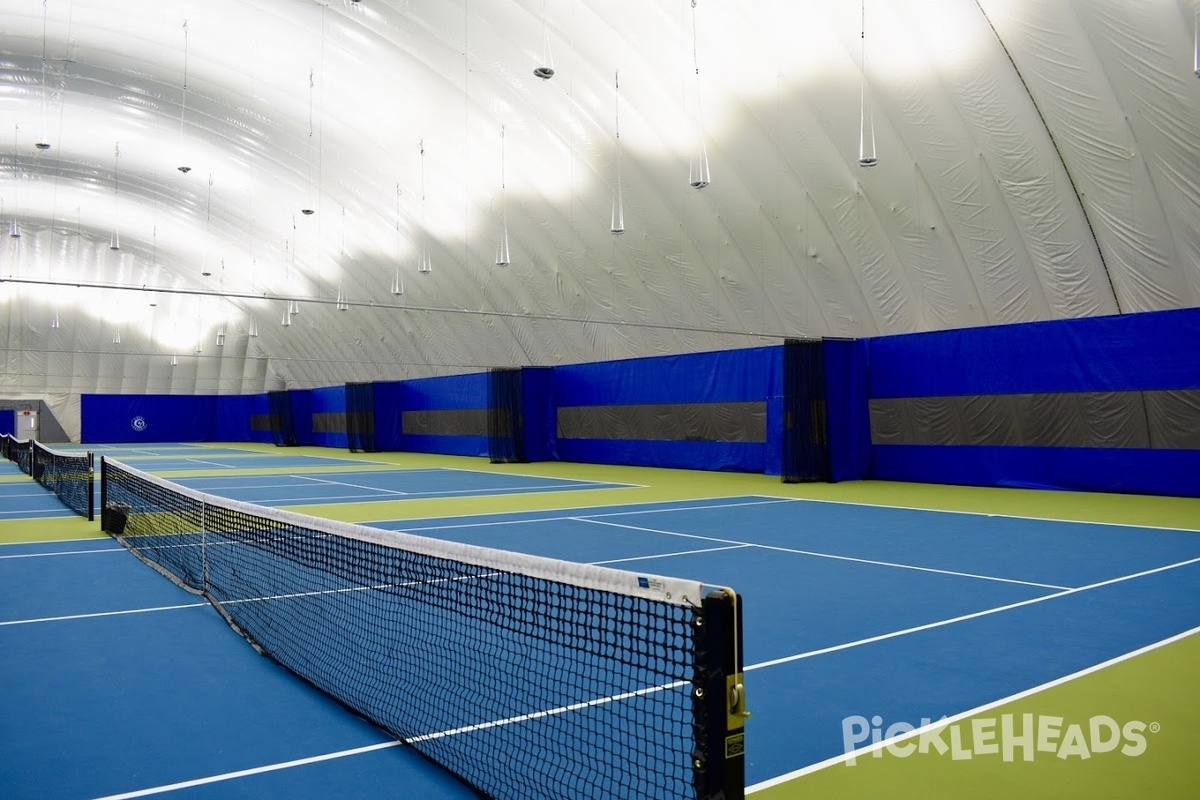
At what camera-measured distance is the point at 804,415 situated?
17.5m

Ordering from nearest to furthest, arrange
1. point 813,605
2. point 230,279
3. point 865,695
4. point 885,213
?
point 865,695
point 813,605
point 885,213
point 230,279

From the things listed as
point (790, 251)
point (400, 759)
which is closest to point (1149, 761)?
point (400, 759)

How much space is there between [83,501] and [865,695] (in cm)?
1343

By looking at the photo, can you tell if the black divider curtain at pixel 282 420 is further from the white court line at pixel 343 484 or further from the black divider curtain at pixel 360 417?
the white court line at pixel 343 484

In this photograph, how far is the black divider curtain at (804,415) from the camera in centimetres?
1745

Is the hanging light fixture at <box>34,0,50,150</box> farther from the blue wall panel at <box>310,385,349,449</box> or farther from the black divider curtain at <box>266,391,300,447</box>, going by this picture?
the black divider curtain at <box>266,391,300,447</box>

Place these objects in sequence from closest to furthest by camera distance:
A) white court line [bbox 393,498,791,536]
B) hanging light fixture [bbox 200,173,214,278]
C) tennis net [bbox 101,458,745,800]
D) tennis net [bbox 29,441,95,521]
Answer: tennis net [bbox 101,458,745,800]
white court line [bbox 393,498,791,536]
tennis net [bbox 29,441,95,521]
hanging light fixture [bbox 200,173,214,278]

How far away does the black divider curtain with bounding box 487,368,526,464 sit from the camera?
25.7m

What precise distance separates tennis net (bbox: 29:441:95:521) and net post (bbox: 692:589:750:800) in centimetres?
1218

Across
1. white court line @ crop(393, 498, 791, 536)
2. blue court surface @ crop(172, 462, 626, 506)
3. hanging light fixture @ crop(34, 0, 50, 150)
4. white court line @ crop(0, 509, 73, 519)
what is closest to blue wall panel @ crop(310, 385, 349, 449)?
hanging light fixture @ crop(34, 0, 50, 150)

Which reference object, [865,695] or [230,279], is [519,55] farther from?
[230,279]

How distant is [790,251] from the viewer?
1945 centimetres

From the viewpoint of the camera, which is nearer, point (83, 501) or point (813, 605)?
point (813, 605)

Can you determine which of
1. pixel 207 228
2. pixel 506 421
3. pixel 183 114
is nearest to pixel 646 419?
pixel 506 421
